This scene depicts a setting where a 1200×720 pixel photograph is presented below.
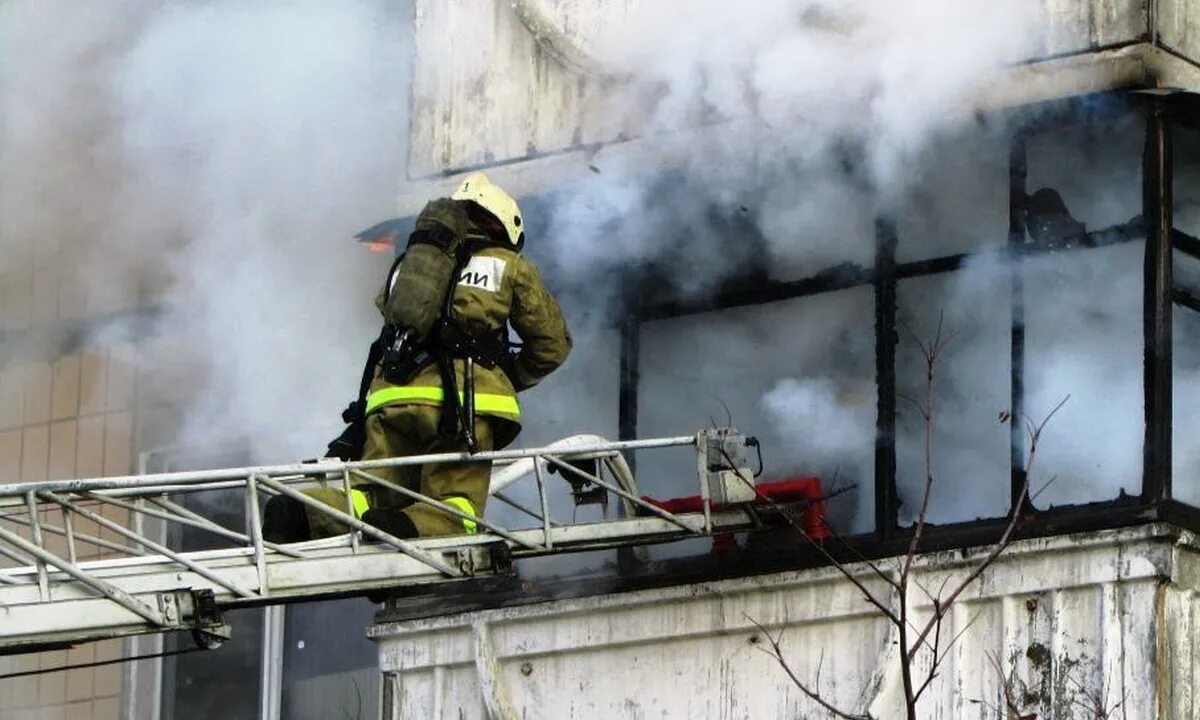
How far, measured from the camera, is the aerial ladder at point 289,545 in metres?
9.58

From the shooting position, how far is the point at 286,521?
34.8 feet

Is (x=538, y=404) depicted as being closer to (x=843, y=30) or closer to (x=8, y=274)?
(x=843, y=30)

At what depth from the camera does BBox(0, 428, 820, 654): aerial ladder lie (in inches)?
377

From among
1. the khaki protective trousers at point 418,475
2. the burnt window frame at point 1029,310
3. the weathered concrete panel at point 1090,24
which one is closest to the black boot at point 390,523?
the khaki protective trousers at point 418,475

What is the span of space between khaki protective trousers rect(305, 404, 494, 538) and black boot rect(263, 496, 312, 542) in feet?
0.16

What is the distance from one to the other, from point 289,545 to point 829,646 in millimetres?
2248

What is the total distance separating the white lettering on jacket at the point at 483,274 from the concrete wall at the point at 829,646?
1.52 meters

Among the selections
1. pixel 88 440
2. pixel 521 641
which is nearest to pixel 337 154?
pixel 88 440

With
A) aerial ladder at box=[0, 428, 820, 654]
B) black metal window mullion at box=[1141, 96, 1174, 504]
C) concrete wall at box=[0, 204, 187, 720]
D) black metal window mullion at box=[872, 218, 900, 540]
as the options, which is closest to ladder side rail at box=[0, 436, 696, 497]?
aerial ladder at box=[0, 428, 820, 654]

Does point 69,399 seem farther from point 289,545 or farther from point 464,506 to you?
point 289,545

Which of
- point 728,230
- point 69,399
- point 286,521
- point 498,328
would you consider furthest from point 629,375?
point 69,399

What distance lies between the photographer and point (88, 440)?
51.0 feet

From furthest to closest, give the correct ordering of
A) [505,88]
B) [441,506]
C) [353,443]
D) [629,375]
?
[505,88], [629,375], [353,443], [441,506]

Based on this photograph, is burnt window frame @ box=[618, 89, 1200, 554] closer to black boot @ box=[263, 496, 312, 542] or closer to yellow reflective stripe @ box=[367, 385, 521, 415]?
yellow reflective stripe @ box=[367, 385, 521, 415]
